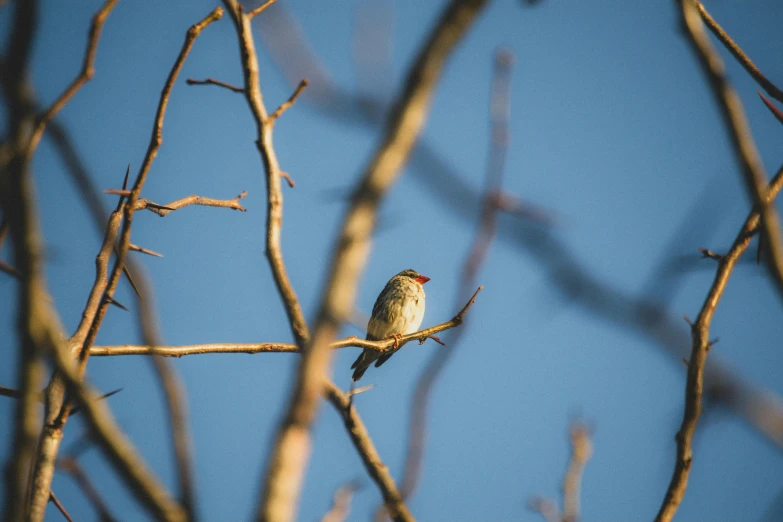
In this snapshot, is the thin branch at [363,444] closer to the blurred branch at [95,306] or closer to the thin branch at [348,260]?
the blurred branch at [95,306]

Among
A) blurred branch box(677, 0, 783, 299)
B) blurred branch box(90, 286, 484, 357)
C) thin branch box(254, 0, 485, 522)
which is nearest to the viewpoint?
thin branch box(254, 0, 485, 522)

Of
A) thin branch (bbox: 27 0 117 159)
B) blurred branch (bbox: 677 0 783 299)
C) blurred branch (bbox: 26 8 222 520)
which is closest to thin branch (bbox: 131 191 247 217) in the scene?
blurred branch (bbox: 26 8 222 520)

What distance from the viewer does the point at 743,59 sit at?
190cm

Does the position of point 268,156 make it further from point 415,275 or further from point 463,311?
point 415,275

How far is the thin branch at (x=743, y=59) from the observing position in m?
1.88

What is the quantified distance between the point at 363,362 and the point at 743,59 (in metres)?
6.54

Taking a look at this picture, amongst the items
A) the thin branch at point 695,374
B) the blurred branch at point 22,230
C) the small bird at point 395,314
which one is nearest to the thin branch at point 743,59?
the thin branch at point 695,374

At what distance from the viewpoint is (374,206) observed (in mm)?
1103

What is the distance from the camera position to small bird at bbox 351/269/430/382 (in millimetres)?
8148

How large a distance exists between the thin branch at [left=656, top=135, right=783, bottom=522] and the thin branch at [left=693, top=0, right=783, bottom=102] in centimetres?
75

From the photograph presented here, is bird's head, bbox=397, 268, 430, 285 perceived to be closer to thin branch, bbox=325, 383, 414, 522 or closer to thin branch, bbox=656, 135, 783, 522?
thin branch, bbox=325, 383, 414, 522

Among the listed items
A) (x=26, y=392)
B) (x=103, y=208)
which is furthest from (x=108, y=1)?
(x=26, y=392)

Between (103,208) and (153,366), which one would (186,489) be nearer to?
(153,366)

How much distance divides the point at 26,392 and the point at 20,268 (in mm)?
265
